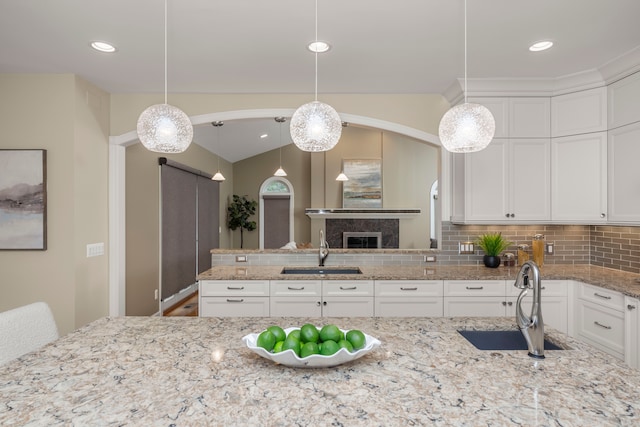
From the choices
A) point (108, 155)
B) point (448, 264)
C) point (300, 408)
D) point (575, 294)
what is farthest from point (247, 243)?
point (300, 408)

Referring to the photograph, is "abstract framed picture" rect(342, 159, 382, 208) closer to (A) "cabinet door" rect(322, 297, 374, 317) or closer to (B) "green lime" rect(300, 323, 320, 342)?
(A) "cabinet door" rect(322, 297, 374, 317)

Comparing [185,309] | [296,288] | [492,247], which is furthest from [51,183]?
[492,247]

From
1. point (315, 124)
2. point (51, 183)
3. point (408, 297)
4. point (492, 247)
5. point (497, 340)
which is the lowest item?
point (408, 297)

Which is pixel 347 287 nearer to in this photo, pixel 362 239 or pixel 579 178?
pixel 579 178

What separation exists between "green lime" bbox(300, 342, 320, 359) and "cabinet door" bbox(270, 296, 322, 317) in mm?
1936

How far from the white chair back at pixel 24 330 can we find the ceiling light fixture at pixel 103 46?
1860 millimetres

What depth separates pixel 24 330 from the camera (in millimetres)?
1545

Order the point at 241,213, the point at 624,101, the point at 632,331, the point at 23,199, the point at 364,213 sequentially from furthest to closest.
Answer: the point at 241,213 < the point at 364,213 < the point at 23,199 < the point at 624,101 < the point at 632,331

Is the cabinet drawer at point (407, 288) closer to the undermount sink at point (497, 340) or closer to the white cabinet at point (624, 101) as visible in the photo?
the undermount sink at point (497, 340)

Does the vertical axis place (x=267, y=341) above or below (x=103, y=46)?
below

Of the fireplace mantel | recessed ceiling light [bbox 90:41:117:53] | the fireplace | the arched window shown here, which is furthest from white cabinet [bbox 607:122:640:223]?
the arched window

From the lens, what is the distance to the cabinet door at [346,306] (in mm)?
3193

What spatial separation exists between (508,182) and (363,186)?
426 cm

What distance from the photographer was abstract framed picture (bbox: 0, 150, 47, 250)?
315cm
